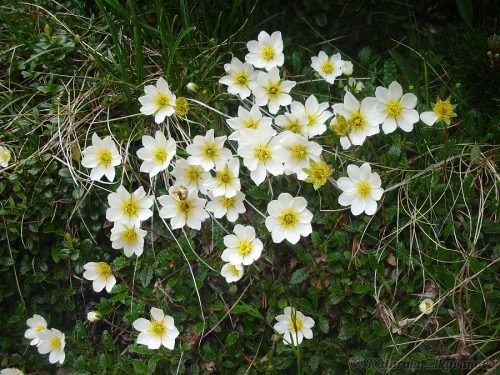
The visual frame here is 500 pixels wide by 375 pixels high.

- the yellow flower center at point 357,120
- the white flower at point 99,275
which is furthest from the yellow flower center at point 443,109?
the white flower at point 99,275

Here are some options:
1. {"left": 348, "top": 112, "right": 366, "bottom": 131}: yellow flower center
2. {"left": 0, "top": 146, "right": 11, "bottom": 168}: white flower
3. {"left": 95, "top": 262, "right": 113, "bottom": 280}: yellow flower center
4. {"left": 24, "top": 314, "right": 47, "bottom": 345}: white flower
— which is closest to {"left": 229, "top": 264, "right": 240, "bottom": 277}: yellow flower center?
{"left": 95, "top": 262, "right": 113, "bottom": 280}: yellow flower center

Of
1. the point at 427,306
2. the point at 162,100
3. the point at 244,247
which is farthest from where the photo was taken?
the point at 162,100

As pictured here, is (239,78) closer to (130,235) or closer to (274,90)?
(274,90)

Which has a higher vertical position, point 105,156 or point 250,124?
point 250,124

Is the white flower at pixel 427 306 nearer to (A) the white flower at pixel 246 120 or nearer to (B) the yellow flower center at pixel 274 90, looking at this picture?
(A) the white flower at pixel 246 120

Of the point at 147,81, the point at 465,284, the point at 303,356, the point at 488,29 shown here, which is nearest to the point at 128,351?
the point at 303,356

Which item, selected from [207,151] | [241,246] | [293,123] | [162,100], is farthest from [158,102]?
[241,246]

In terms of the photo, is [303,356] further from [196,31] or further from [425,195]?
[196,31]
